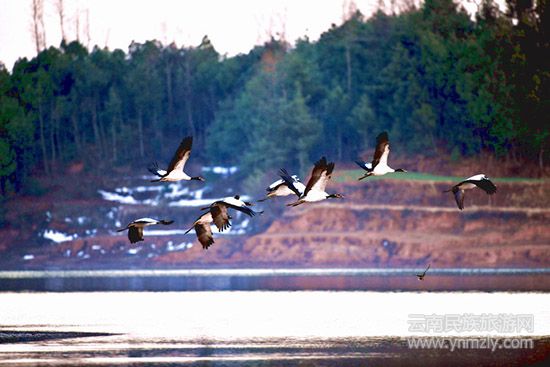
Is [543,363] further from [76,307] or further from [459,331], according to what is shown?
[76,307]

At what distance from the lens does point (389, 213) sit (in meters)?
134

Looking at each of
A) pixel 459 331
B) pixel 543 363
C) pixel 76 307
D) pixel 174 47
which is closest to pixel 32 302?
pixel 76 307

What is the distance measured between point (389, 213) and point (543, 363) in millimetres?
84111

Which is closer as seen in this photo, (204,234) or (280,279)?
(204,234)

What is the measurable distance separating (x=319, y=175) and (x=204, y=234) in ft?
13.3

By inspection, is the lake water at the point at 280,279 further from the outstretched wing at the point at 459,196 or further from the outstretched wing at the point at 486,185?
the outstretched wing at the point at 486,185

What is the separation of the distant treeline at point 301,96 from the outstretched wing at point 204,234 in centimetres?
7408

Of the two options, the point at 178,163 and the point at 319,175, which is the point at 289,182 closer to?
the point at 319,175

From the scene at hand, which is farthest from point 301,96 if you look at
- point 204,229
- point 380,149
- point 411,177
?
point 380,149

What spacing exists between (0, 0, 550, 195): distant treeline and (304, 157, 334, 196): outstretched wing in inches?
2920

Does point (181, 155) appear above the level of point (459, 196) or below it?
above

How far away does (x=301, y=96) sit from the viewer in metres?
153

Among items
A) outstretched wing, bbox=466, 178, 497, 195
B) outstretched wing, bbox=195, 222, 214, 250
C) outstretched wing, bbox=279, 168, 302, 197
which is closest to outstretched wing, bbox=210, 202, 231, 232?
outstretched wing, bbox=195, 222, 214, 250

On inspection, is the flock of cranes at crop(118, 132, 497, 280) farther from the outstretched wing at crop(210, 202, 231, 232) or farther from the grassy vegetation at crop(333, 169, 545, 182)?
the grassy vegetation at crop(333, 169, 545, 182)
